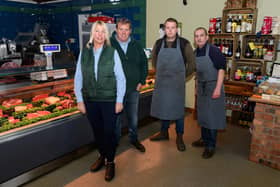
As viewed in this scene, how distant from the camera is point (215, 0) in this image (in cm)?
431

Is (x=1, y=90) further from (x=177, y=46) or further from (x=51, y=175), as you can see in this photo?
(x=177, y=46)

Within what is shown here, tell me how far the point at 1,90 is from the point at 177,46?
2061 mm

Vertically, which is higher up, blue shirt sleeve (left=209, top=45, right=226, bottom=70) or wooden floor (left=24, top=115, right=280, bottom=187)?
blue shirt sleeve (left=209, top=45, right=226, bottom=70)

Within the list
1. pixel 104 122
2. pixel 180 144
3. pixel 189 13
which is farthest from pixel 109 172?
pixel 189 13

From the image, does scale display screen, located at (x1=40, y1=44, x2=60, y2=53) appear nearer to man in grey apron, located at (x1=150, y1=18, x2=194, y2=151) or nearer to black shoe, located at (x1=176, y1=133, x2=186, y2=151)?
man in grey apron, located at (x1=150, y1=18, x2=194, y2=151)

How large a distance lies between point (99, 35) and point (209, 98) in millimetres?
1584

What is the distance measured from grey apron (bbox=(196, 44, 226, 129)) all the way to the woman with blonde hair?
115 cm

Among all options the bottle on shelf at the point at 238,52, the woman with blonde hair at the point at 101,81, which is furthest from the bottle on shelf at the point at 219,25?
the woman with blonde hair at the point at 101,81

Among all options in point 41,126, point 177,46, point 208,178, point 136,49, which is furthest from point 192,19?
point 41,126

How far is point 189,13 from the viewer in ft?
15.3

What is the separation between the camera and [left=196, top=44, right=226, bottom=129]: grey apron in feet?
9.68

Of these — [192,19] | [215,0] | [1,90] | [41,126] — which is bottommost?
[41,126]

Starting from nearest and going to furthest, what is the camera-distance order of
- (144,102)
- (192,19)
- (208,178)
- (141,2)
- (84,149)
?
(208,178), (84,149), (144,102), (192,19), (141,2)

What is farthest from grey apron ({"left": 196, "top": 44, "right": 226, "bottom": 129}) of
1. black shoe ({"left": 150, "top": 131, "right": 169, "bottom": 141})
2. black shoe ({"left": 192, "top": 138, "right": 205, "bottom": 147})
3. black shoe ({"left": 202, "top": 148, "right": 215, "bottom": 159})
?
black shoe ({"left": 150, "top": 131, "right": 169, "bottom": 141})
